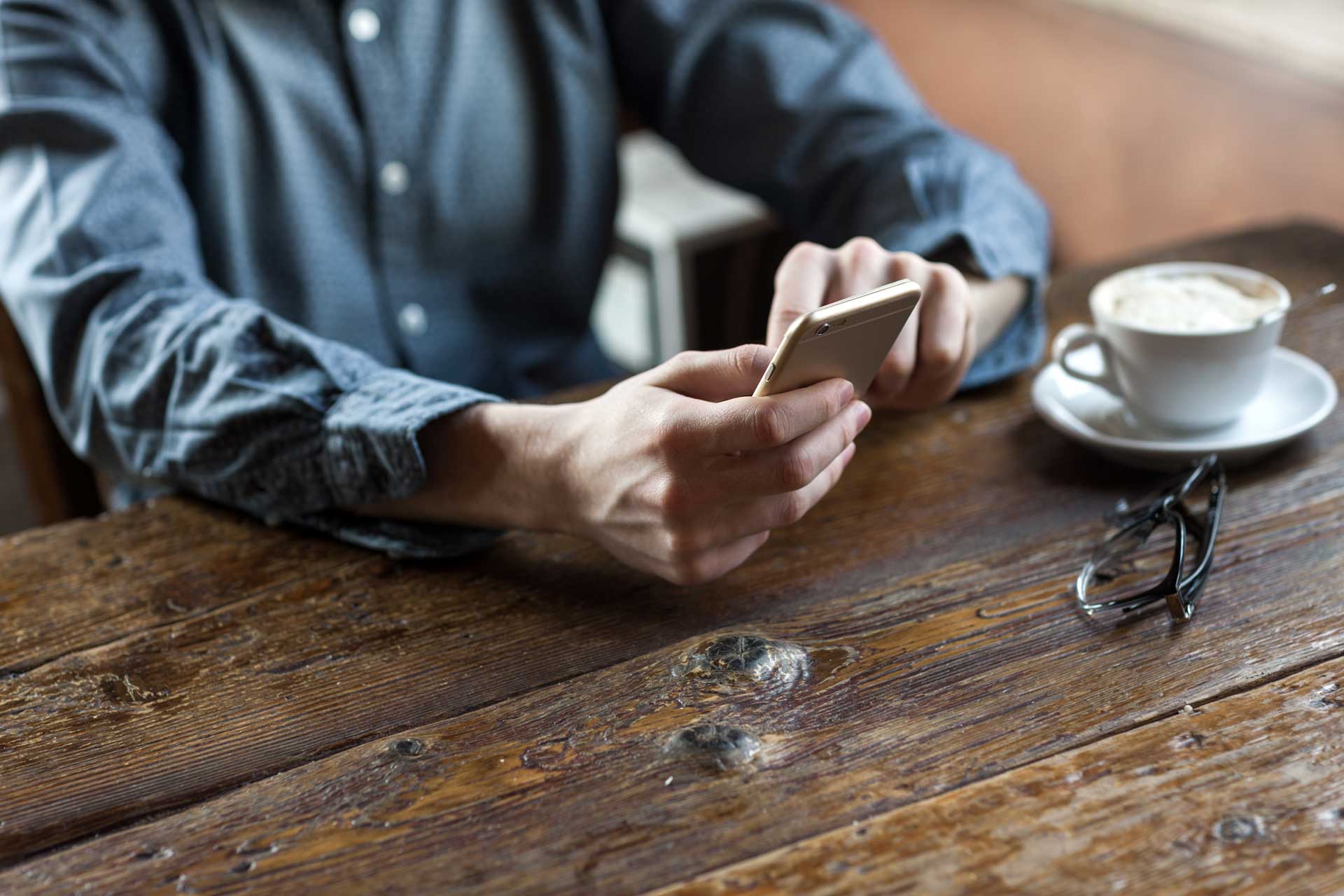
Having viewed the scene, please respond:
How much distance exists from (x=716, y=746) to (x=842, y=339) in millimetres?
226

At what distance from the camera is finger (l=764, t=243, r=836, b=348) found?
0.77 metres

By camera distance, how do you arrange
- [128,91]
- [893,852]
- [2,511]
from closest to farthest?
[893,852] → [128,91] → [2,511]

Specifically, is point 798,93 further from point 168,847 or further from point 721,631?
point 168,847

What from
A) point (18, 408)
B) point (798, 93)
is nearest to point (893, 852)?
point (798, 93)

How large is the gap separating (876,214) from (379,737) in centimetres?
70

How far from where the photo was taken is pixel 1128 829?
0.50m

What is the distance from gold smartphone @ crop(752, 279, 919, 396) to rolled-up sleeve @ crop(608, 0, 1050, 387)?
0.37 metres

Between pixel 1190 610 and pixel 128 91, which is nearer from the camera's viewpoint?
pixel 1190 610

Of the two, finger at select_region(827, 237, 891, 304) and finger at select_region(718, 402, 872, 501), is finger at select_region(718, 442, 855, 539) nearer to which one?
finger at select_region(718, 402, 872, 501)

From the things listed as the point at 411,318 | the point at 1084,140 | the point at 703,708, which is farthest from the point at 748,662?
the point at 1084,140

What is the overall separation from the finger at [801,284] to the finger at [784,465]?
112 millimetres

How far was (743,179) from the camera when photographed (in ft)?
4.18

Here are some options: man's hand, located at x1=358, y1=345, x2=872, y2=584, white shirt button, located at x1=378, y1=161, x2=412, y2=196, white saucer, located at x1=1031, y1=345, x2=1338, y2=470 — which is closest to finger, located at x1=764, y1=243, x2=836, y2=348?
man's hand, located at x1=358, y1=345, x2=872, y2=584

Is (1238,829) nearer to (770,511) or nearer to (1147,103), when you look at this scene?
(770,511)
